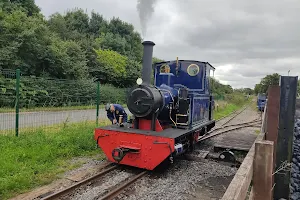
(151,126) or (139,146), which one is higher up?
(151,126)

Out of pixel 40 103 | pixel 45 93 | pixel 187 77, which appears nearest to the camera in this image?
pixel 187 77

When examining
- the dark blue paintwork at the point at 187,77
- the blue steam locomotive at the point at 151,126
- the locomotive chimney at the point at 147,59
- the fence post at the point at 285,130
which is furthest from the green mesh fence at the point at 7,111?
the fence post at the point at 285,130

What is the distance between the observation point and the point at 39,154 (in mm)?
5934

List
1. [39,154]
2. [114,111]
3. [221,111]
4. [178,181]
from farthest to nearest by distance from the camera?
[221,111] → [114,111] → [39,154] → [178,181]

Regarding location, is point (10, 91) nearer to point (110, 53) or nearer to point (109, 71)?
point (109, 71)

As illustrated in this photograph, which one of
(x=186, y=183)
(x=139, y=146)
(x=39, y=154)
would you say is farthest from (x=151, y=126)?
(x=39, y=154)

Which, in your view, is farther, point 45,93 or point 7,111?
point 45,93

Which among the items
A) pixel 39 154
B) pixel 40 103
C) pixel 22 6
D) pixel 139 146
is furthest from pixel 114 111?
pixel 22 6

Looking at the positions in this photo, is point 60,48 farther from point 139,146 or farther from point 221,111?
point 139,146

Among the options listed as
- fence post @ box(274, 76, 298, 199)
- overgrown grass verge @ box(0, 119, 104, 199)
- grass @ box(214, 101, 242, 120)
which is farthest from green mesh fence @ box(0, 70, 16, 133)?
grass @ box(214, 101, 242, 120)

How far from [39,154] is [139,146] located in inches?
95.3

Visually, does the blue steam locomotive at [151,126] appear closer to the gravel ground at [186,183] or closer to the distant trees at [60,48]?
the gravel ground at [186,183]

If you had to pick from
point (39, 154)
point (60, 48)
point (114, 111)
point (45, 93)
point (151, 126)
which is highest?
point (60, 48)

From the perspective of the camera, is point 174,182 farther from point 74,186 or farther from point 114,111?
point 114,111
